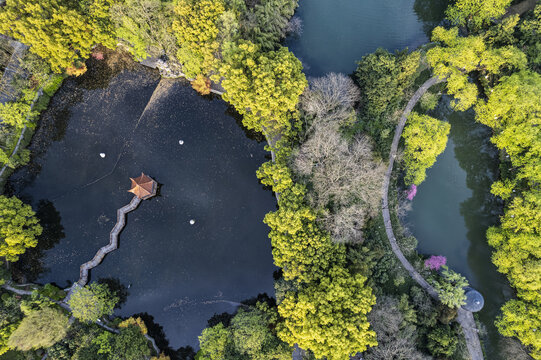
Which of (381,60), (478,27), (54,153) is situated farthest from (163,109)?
(478,27)

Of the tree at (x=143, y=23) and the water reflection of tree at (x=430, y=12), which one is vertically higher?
the water reflection of tree at (x=430, y=12)

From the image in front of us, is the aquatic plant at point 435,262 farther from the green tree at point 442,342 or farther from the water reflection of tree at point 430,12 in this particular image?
the water reflection of tree at point 430,12

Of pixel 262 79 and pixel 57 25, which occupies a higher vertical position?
pixel 57 25

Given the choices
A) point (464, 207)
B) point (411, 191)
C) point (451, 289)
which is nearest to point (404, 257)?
point (451, 289)

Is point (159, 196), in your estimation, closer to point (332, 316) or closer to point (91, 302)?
point (91, 302)

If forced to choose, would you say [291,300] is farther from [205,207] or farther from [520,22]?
[520,22]

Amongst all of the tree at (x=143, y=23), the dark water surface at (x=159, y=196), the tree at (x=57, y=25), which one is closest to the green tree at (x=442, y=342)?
the dark water surface at (x=159, y=196)
